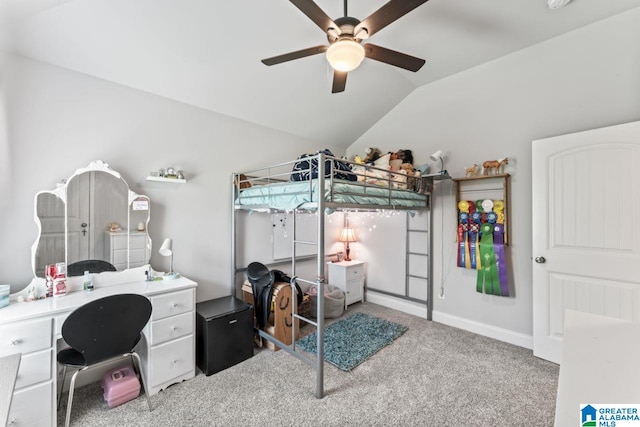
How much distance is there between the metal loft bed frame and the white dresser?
33.8 inches

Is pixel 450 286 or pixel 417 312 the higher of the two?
pixel 450 286

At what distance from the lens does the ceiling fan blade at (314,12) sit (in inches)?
53.9

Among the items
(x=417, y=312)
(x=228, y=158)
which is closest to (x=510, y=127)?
(x=417, y=312)

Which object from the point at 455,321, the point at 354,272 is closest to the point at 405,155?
the point at 354,272

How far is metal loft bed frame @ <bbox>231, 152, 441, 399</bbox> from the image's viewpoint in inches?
81.5

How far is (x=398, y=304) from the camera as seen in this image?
12.4 ft

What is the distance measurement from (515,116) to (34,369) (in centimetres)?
439

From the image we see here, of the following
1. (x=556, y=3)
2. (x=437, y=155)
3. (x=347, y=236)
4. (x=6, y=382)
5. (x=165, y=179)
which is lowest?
(x=6, y=382)

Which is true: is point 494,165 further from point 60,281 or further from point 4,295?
point 4,295

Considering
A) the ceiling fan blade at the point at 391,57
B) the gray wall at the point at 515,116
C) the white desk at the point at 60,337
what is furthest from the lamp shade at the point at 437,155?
the white desk at the point at 60,337

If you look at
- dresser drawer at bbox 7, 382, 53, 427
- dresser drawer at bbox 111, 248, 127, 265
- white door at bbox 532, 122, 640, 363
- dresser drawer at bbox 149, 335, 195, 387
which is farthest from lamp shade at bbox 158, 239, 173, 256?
white door at bbox 532, 122, 640, 363

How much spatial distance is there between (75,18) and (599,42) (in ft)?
13.5

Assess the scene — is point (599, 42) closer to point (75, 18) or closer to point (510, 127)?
point (510, 127)

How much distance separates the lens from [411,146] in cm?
366
